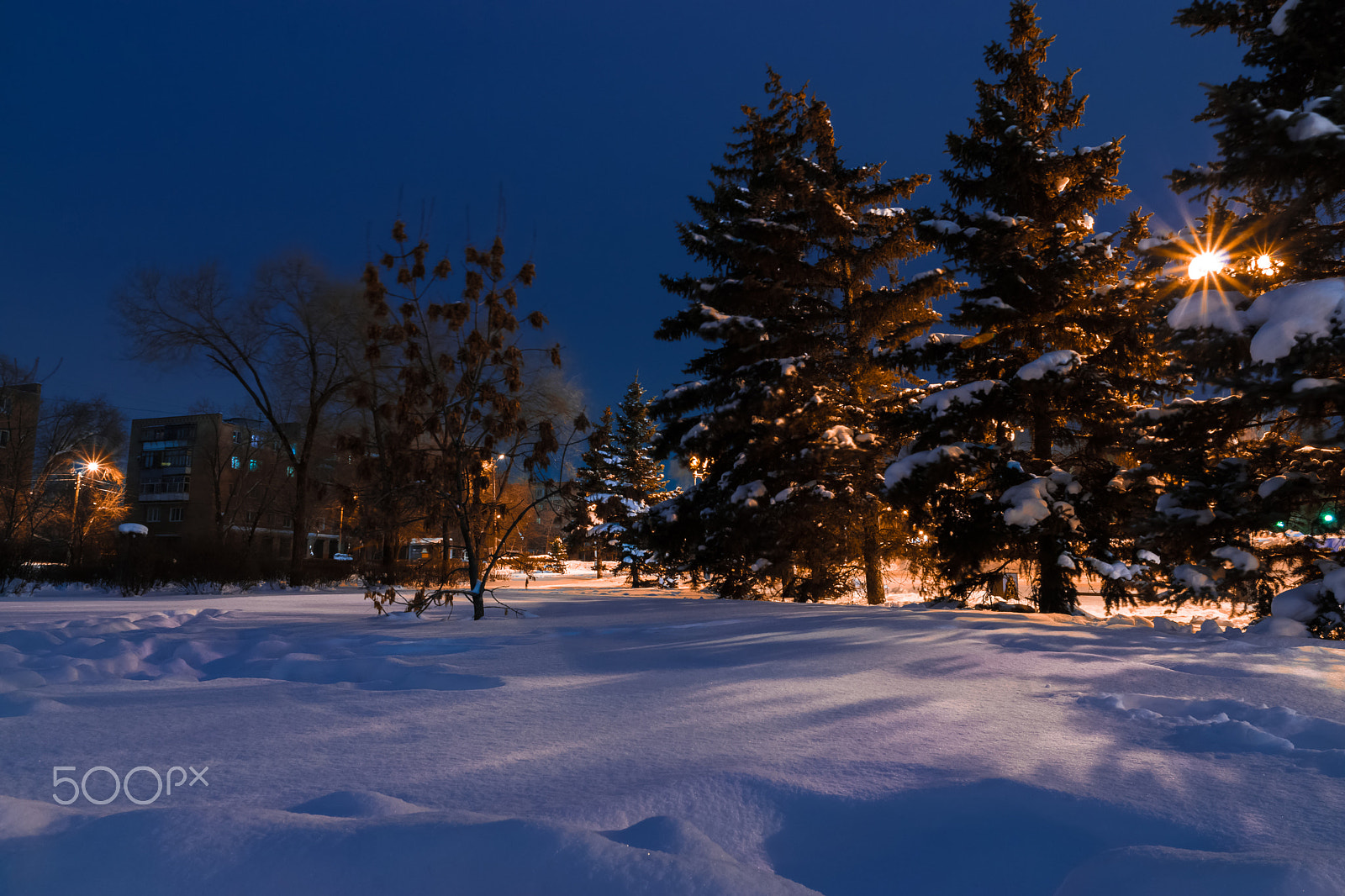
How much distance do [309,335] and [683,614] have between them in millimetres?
17481

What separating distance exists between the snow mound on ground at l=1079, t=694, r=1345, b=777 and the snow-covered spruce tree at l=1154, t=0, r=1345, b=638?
403cm

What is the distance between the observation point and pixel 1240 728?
8.93ft

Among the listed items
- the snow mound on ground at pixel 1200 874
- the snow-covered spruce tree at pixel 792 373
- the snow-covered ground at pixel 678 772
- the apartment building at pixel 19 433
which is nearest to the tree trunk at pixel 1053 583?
the snow-covered spruce tree at pixel 792 373

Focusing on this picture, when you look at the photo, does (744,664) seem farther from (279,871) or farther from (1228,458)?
(1228,458)

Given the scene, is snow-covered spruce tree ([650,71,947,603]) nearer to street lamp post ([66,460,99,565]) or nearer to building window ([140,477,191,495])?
street lamp post ([66,460,99,565])

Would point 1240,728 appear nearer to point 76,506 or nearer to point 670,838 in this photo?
point 670,838

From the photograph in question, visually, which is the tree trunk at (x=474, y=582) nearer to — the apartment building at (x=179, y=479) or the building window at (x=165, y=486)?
the apartment building at (x=179, y=479)

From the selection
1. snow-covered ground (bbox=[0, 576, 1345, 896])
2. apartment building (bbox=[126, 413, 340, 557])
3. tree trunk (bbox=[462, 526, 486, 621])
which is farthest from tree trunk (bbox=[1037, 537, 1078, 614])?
apartment building (bbox=[126, 413, 340, 557])

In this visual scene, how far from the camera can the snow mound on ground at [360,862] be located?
1492 millimetres

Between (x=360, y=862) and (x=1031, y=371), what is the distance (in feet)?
30.5

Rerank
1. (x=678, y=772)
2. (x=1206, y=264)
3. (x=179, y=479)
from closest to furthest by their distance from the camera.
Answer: (x=678, y=772), (x=1206, y=264), (x=179, y=479)

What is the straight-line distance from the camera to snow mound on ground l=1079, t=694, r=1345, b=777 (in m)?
2.54

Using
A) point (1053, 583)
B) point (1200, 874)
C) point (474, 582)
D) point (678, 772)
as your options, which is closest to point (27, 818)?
point (678, 772)

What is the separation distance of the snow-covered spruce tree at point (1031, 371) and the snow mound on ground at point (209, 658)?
6.86 meters
